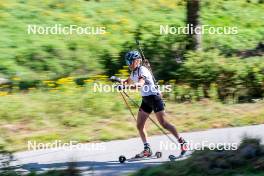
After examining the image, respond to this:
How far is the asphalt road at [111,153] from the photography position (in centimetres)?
1069

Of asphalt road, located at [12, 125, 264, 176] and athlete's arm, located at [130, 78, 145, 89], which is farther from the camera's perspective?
asphalt road, located at [12, 125, 264, 176]

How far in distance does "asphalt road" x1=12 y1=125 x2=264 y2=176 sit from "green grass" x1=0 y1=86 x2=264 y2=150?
0.39m

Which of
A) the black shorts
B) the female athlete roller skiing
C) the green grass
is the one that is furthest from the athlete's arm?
the green grass

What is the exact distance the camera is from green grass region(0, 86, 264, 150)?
1263cm

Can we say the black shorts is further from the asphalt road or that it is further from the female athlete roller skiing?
the asphalt road

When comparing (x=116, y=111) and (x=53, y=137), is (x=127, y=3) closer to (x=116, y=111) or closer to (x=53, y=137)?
(x=116, y=111)

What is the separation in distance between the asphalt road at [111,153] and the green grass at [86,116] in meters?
0.39

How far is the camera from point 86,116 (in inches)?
530

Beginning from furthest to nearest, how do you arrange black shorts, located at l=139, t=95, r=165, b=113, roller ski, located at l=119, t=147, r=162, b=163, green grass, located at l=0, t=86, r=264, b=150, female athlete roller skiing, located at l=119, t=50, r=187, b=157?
green grass, located at l=0, t=86, r=264, b=150 < roller ski, located at l=119, t=147, r=162, b=163 < black shorts, located at l=139, t=95, r=165, b=113 < female athlete roller skiing, located at l=119, t=50, r=187, b=157

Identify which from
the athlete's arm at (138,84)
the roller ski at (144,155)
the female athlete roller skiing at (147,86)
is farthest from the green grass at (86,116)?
the athlete's arm at (138,84)

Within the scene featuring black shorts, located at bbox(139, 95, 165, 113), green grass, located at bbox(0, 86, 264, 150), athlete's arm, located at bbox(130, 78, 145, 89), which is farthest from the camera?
green grass, located at bbox(0, 86, 264, 150)

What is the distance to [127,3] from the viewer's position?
Result: 73.5 ft

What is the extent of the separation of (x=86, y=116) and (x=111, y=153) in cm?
205

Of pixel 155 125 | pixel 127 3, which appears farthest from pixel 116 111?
pixel 127 3
